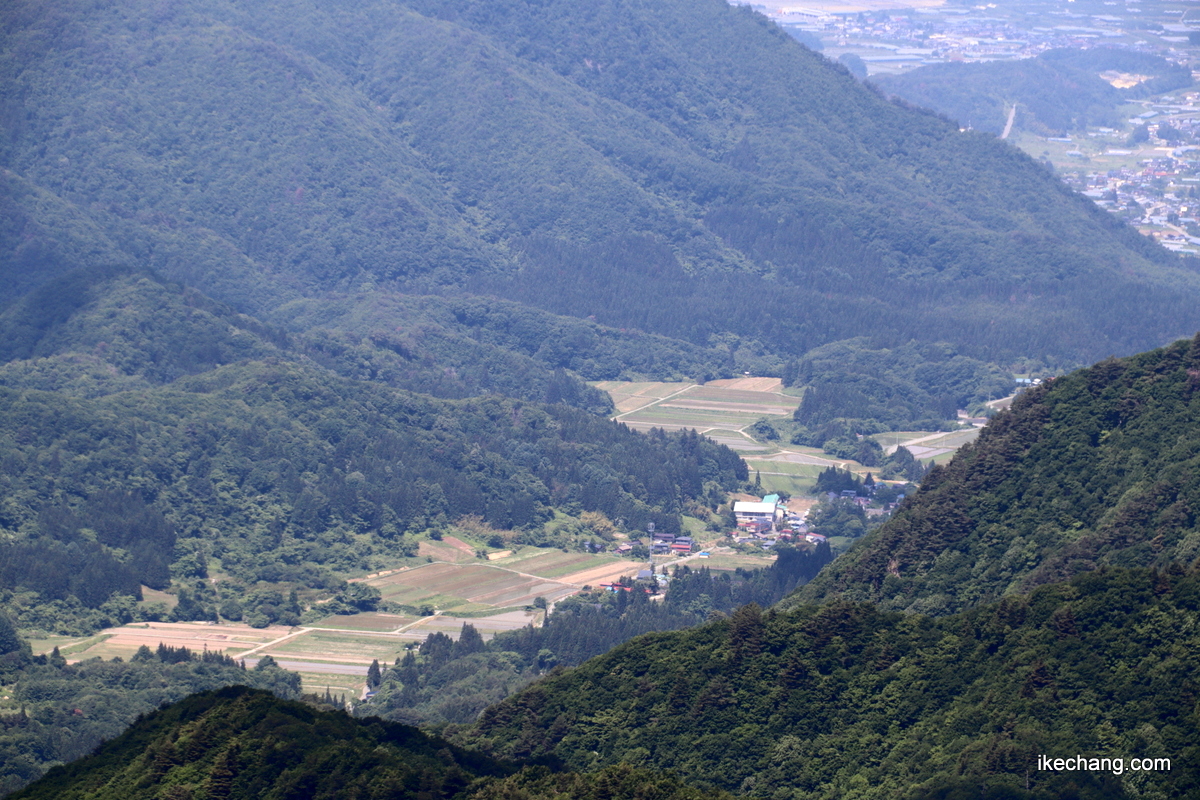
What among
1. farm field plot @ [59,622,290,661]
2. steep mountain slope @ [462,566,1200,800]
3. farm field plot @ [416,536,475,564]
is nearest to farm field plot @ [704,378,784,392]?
farm field plot @ [416,536,475,564]

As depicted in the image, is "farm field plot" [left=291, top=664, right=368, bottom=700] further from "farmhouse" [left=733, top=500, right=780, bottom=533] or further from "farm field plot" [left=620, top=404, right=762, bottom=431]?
"farm field plot" [left=620, top=404, right=762, bottom=431]

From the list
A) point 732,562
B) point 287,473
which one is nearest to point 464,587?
point 732,562

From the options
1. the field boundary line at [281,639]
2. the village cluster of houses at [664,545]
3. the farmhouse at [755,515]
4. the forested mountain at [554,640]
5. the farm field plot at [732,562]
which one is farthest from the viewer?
the farmhouse at [755,515]

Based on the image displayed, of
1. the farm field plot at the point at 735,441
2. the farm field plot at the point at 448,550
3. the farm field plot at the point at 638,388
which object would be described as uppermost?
the farm field plot at the point at 638,388

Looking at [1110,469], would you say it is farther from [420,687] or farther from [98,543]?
[98,543]

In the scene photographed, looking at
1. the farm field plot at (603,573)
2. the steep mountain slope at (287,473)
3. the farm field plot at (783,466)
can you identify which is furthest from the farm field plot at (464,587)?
the farm field plot at (783,466)

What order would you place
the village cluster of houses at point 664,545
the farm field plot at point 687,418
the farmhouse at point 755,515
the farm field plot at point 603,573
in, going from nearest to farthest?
the farm field plot at point 603,573 < the village cluster of houses at point 664,545 < the farmhouse at point 755,515 < the farm field plot at point 687,418

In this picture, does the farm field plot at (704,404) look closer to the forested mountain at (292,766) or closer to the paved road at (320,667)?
the paved road at (320,667)
